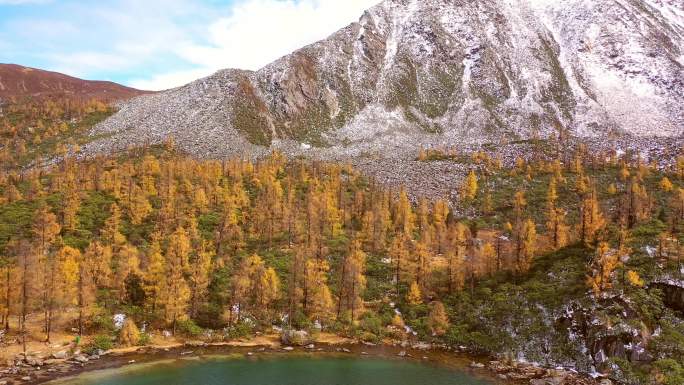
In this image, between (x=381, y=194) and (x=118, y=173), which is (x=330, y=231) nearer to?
(x=381, y=194)

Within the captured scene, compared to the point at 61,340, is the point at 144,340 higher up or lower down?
lower down

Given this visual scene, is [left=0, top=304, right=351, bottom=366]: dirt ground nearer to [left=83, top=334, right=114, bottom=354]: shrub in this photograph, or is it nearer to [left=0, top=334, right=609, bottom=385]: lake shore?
[left=0, top=334, right=609, bottom=385]: lake shore

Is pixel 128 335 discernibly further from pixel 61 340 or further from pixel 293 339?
pixel 293 339

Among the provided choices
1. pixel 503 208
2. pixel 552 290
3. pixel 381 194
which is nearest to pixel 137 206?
pixel 381 194

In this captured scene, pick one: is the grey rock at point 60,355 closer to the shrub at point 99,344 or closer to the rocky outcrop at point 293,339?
the shrub at point 99,344

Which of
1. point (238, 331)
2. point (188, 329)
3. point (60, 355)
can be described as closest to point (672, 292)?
point (238, 331)

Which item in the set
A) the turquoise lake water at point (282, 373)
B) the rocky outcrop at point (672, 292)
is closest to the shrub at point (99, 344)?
the turquoise lake water at point (282, 373)
